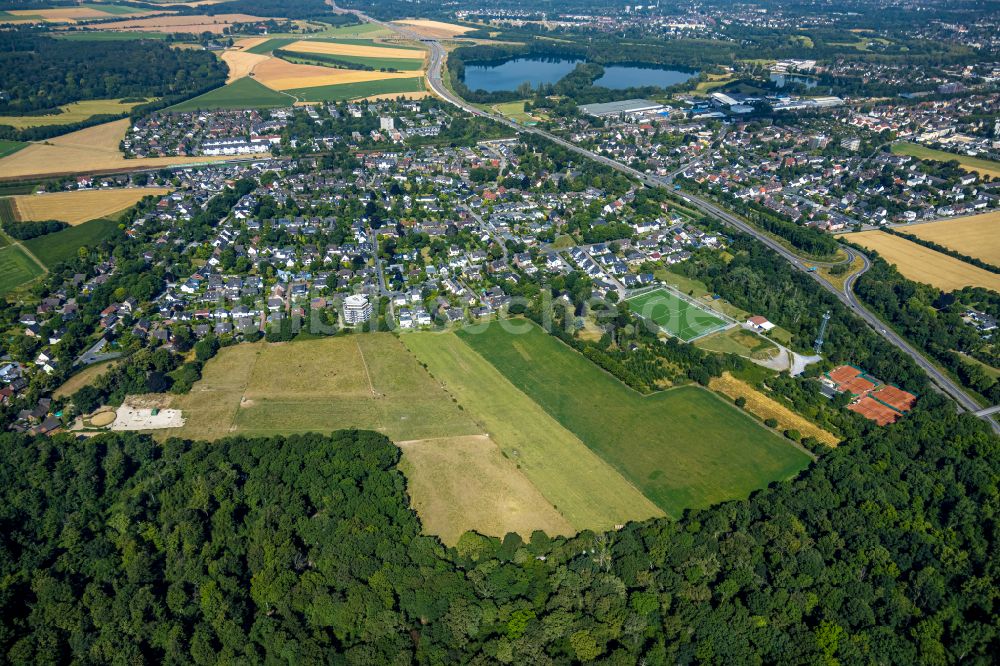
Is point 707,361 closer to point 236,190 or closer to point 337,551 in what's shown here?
point 337,551

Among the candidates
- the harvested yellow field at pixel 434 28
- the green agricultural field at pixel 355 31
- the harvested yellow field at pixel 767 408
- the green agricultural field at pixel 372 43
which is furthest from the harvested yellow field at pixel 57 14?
the harvested yellow field at pixel 767 408

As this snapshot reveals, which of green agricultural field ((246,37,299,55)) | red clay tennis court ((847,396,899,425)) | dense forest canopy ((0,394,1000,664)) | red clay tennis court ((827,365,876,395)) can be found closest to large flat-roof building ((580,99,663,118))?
red clay tennis court ((827,365,876,395))

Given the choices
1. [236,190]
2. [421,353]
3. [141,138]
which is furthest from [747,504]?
[141,138]

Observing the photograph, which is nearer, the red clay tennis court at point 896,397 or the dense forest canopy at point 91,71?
the red clay tennis court at point 896,397

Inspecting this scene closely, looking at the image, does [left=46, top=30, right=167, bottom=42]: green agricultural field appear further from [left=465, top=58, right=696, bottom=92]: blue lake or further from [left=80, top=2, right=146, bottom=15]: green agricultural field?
[left=465, top=58, right=696, bottom=92]: blue lake

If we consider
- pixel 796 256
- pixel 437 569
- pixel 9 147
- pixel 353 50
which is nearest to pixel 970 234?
pixel 796 256

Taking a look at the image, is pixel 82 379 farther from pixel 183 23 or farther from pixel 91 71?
pixel 183 23

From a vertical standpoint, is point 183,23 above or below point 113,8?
below

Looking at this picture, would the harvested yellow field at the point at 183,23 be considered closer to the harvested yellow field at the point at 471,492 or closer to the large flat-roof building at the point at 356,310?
the large flat-roof building at the point at 356,310
